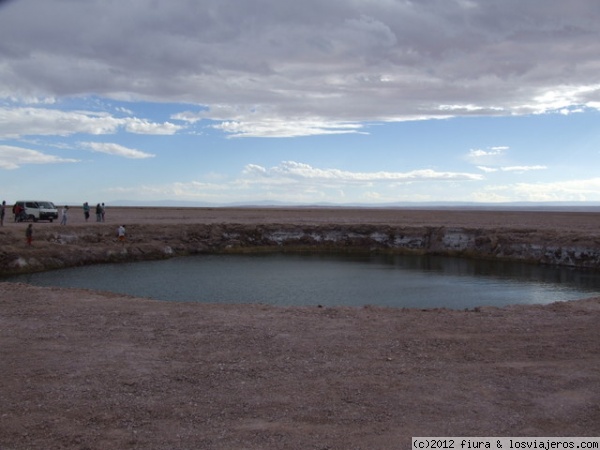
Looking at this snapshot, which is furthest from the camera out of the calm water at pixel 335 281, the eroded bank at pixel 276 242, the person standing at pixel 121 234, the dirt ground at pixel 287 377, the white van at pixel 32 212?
the white van at pixel 32 212

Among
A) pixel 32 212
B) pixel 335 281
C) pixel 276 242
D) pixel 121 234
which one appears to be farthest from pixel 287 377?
pixel 32 212

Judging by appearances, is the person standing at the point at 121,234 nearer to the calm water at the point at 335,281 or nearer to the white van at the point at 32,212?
the calm water at the point at 335,281

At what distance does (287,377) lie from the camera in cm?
1116

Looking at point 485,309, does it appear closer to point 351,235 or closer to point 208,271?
point 208,271

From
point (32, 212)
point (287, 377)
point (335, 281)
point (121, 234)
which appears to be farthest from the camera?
point (32, 212)

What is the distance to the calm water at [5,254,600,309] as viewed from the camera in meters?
26.6

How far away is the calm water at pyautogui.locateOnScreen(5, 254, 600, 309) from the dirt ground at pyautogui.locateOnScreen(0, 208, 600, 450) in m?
9.06

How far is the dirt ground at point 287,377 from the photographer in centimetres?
875

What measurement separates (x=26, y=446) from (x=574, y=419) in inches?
321

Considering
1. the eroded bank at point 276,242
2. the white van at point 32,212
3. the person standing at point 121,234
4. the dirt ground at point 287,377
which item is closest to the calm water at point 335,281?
the eroded bank at point 276,242

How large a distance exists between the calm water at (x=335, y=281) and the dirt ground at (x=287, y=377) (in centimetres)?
906

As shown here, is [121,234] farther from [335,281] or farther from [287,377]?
[287,377]

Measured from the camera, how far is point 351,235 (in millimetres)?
52312

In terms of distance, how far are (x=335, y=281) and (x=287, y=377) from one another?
21544mm
